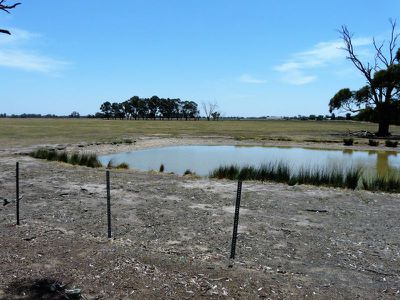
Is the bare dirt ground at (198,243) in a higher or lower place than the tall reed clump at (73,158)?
higher

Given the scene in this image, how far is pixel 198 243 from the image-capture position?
769 centimetres

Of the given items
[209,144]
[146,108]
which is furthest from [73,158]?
[146,108]

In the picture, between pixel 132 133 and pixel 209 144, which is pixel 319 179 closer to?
pixel 209 144

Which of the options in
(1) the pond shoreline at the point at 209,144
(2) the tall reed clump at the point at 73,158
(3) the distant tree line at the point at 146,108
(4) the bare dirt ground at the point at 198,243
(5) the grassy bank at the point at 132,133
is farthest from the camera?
(3) the distant tree line at the point at 146,108

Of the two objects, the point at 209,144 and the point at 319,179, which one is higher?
the point at 319,179

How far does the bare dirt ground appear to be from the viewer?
5457 millimetres

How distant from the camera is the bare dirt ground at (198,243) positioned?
5457 millimetres

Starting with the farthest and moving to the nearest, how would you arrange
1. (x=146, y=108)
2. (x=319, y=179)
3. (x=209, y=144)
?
(x=146, y=108) < (x=209, y=144) < (x=319, y=179)

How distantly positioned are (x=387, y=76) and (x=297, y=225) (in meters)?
44.9

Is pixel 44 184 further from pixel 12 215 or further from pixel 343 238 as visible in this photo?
pixel 343 238

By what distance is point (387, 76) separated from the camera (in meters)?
48.9

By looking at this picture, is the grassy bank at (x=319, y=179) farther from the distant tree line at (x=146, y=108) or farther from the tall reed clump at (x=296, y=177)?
the distant tree line at (x=146, y=108)

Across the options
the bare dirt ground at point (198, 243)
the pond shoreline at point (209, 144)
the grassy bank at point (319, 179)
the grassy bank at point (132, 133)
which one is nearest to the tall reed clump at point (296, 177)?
the grassy bank at point (319, 179)

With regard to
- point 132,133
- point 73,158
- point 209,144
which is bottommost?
point 209,144
